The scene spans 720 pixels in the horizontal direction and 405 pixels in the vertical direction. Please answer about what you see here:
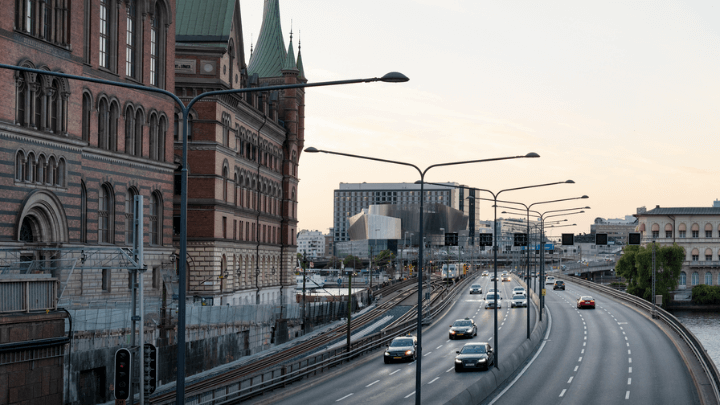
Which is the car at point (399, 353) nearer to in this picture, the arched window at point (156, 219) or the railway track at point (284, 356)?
the railway track at point (284, 356)

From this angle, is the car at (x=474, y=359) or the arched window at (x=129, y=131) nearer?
the car at (x=474, y=359)

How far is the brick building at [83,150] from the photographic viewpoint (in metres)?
40.5

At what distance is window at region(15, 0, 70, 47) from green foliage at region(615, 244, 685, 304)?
103547mm

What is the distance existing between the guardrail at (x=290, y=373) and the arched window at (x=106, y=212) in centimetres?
1342

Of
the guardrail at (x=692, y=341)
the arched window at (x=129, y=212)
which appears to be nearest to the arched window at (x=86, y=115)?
the arched window at (x=129, y=212)

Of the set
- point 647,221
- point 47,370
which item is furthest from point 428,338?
point 647,221

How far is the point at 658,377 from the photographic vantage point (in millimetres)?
43094

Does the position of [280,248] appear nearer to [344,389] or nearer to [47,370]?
[344,389]

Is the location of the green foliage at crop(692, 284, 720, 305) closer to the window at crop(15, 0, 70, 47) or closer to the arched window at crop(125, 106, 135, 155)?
the arched window at crop(125, 106, 135, 155)

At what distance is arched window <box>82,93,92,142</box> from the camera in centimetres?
5034

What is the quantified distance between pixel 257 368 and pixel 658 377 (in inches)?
922

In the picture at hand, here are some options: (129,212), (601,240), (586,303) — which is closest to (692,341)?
(129,212)

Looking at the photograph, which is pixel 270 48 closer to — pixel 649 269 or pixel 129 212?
pixel 129 212

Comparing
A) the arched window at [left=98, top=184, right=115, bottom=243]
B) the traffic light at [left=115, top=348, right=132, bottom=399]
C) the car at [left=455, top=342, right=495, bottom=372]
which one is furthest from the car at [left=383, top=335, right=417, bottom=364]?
the traffic light at [left=115, top=348, right=132, bottom=399]
